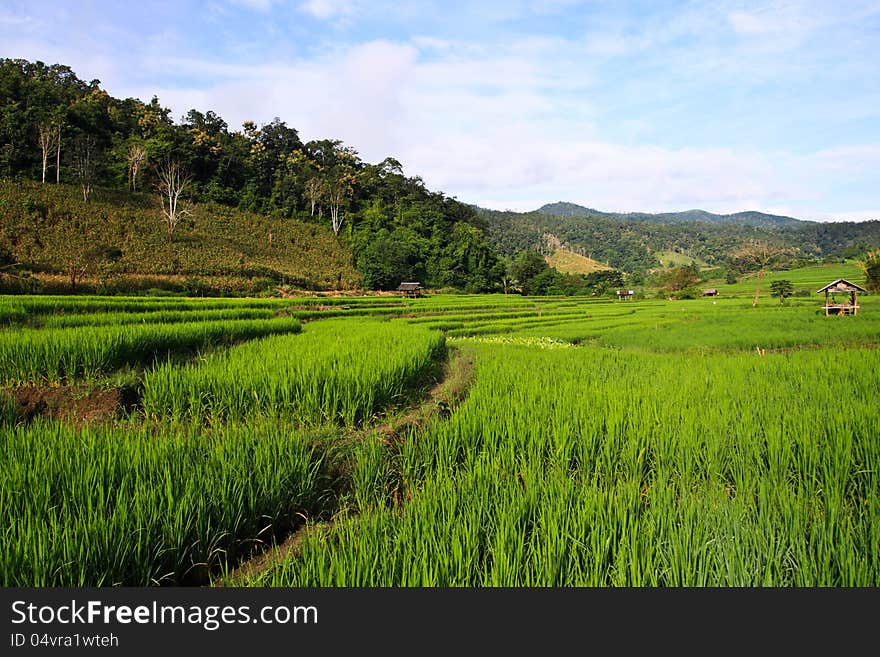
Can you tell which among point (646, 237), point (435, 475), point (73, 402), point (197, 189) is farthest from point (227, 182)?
point (646, 237)

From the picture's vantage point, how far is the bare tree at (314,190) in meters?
54.4

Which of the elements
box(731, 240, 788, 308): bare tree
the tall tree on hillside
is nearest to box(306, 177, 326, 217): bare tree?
the tall tree on hillside

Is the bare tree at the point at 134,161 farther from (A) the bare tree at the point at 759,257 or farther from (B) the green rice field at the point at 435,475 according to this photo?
(A) the bare tree at the point at 759,257

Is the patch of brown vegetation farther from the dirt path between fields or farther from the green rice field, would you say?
the dirt path between fields

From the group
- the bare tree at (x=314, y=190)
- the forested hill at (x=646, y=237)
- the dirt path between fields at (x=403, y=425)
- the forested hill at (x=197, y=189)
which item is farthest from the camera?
the forested hill at (x=646, y=237)

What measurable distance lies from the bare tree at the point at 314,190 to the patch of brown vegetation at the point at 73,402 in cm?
5310

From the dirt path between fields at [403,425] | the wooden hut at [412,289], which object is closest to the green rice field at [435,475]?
the dirt path between fields at [403,425]

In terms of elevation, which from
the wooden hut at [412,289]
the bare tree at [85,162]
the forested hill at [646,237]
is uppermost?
the forested hill at [646,237]

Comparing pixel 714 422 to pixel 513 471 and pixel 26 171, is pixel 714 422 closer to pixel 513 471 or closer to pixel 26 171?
pixel 513 471

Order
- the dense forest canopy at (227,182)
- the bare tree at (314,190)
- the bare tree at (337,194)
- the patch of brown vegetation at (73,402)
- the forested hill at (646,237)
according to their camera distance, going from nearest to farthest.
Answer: the patch of brown vegetation at (73,402)
the dense forest canopy at (227,182)
the bare tree at (314,190)
the bare tree at (337,194)
the forested hill at (646,237)

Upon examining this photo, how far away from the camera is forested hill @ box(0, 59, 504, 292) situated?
33.8 metres

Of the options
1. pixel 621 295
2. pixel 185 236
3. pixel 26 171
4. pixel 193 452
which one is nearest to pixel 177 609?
pixel 193 452

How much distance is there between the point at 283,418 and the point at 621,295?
58.9 m

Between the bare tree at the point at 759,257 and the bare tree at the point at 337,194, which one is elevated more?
the bare tree at the point at 337,194
